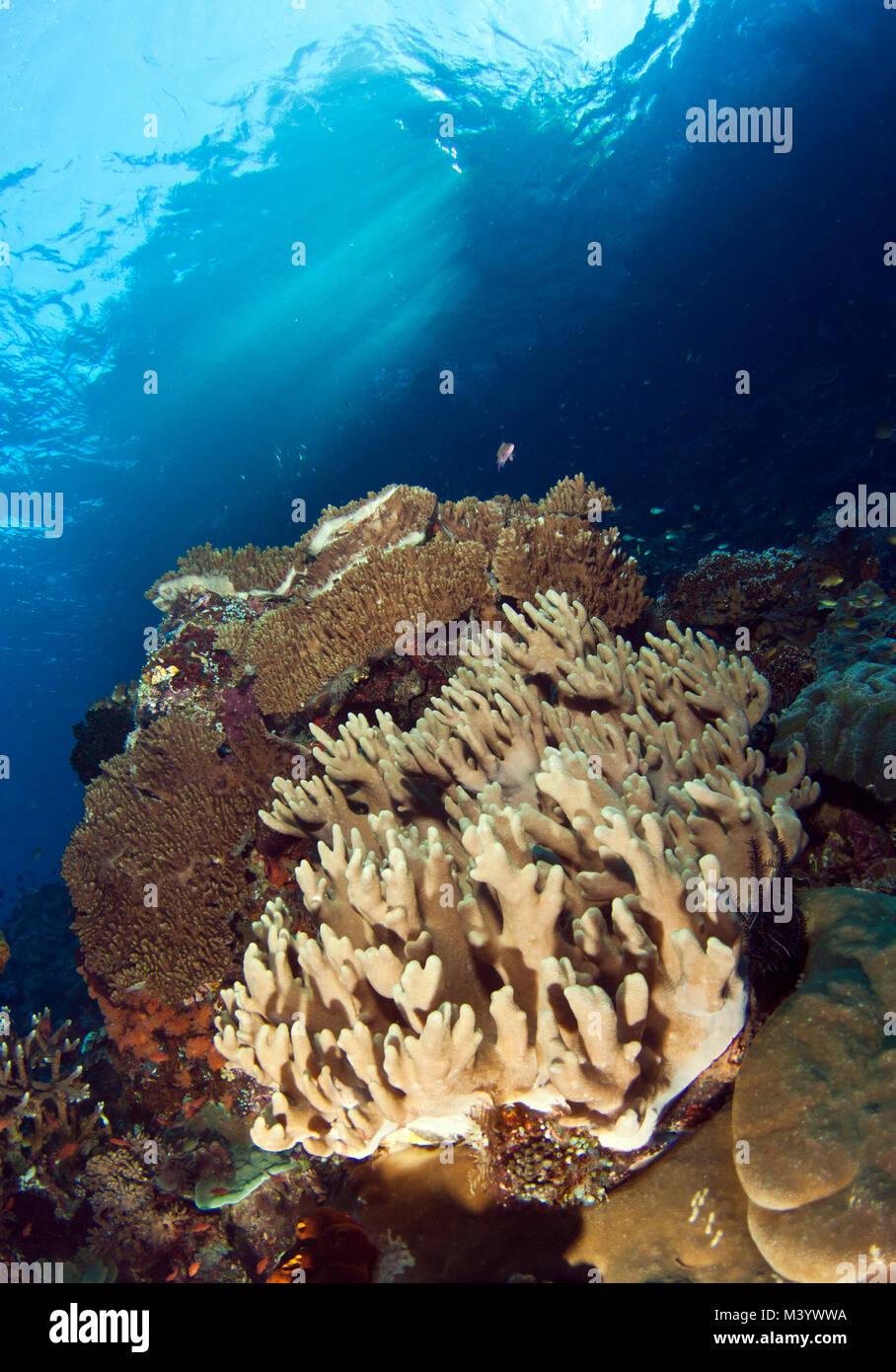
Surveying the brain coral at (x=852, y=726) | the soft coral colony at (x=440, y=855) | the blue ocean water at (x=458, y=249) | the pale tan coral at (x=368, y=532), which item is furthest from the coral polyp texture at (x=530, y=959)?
the blue ocean water at (x=458, y=249)

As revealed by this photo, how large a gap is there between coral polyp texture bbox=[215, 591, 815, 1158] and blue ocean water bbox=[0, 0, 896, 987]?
1773 cm

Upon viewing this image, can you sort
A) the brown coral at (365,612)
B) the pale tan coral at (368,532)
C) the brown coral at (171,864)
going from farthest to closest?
1. the pale tan coral at (368,532)
2. the brown coral at (365,612)
3. the brown coral at (171,864)

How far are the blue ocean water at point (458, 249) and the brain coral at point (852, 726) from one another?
50.0 ft

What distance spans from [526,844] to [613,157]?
38.9m

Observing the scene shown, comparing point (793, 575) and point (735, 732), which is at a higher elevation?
point (793, 575)

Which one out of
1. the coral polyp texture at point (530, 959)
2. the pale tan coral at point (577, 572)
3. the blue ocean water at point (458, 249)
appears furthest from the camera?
the blue ocean water at point (458, 249)

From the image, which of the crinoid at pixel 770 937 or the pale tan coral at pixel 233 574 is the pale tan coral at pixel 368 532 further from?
the crinoid at pixel 770 937

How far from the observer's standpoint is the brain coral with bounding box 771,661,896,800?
13.5 ft

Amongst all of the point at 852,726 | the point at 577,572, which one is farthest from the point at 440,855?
the point at 577,572

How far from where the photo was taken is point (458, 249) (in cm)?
3284

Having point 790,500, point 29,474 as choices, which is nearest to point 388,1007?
point 790,500

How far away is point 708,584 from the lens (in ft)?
26.2

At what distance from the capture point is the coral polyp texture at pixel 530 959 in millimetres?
2215
